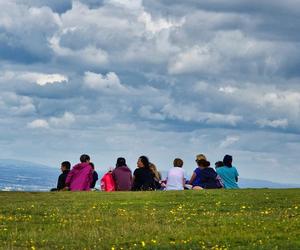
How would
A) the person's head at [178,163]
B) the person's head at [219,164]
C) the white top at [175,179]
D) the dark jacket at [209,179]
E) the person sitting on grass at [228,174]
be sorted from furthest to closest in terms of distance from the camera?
the person's head at [219,164]
the person sitting on grass at [228,174]
the person's head at [178,163]
the white top at [175,179]
the dark jacket at [209,179]

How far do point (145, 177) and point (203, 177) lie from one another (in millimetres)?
2988

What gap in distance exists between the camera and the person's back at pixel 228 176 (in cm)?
4047

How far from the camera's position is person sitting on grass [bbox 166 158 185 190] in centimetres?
3853

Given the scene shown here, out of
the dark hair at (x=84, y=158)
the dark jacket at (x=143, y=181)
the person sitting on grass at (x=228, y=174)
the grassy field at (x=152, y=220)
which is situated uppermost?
the dark hair at (x=84, y=158)

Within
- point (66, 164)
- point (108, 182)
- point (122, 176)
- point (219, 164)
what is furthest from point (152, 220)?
point (219, 164)

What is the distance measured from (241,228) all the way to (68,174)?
17.7m

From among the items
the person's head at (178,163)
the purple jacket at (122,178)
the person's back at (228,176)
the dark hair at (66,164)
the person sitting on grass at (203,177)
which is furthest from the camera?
the person's back at (228,176)

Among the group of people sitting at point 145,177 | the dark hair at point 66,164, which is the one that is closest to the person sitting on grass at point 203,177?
the group of people sitting at point 145,177

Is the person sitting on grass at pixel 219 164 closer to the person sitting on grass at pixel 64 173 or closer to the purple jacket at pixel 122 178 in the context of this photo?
the purple jacket at pixel 122 178

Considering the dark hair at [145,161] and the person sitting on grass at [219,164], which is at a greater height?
the person sitting on grass at [219,164]

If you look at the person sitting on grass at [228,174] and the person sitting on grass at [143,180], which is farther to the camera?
the person sitting on grass at [228,174]

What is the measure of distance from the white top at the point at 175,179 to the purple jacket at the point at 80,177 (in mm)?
4137

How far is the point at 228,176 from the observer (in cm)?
4075

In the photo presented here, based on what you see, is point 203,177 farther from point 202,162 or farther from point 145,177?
point 145,177
